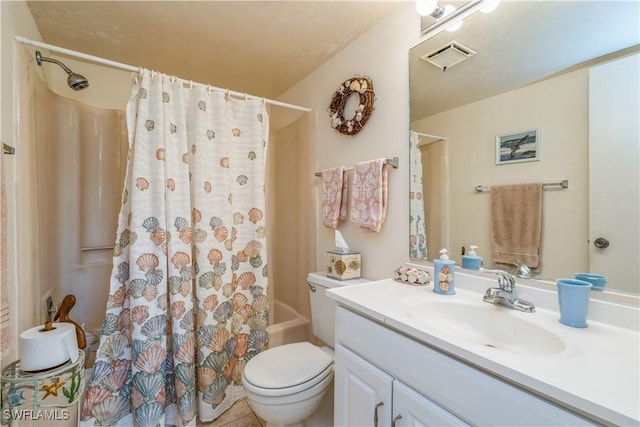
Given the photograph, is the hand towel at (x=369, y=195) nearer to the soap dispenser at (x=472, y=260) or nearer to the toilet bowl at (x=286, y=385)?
the soap dispenser at (x=472, y=260)

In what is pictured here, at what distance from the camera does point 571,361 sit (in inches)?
25.5

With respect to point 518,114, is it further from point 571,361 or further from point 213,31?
point 213,31

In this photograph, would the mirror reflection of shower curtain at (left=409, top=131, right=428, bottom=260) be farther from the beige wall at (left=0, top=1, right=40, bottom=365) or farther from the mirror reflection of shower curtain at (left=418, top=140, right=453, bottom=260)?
the beige wall at (left=0, top=1, right=40, bottom=365)

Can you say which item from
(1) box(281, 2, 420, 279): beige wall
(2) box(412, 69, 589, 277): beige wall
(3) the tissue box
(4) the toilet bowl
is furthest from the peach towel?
(4) the toilet bowl

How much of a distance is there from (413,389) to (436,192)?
87cm

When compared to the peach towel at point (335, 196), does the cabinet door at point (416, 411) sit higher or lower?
lower

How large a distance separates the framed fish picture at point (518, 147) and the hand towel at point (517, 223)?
10cm

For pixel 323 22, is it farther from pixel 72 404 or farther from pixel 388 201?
pixel 72 404

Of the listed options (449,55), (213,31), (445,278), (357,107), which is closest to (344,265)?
(445,278)

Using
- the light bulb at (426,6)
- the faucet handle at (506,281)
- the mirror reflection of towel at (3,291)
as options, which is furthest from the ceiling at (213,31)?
the faucet handle at (506,281)

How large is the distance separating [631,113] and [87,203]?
3.03 m

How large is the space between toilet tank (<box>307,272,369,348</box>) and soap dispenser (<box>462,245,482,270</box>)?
0.58 metres

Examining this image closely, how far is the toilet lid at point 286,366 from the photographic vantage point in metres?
1.27

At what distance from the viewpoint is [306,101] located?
2.23 m
